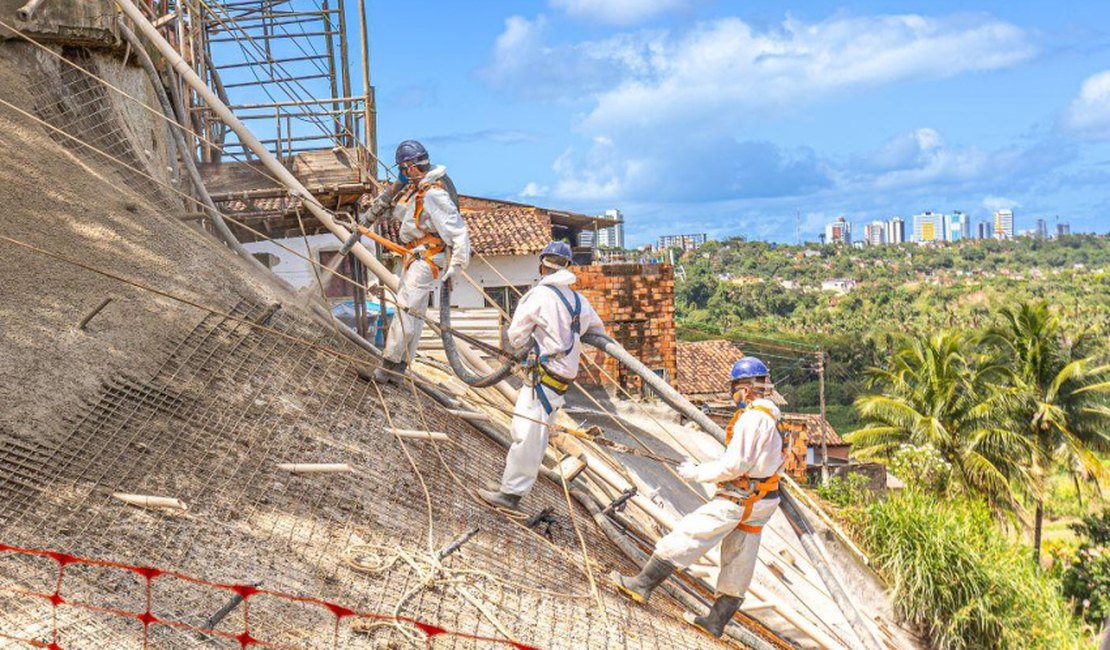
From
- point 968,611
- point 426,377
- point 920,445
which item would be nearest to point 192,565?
point 426,377

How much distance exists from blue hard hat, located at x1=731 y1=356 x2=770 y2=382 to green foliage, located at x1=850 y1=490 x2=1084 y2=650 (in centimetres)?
507

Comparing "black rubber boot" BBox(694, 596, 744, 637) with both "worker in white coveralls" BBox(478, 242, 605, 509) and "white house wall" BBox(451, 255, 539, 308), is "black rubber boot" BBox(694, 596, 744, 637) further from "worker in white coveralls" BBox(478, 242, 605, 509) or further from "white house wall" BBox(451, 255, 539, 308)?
"white house wall" BBox(451, 255, 539, 308)

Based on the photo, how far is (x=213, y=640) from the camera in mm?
5160

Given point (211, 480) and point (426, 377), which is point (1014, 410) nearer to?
point (426, 377)

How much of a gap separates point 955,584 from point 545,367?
5610 millimetres

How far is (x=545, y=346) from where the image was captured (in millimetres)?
7230

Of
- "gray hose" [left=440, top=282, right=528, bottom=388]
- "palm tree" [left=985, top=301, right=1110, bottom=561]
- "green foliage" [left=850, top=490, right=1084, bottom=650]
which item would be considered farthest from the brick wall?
"gray hose" [left=440, top=282, right=528, bottom=388]

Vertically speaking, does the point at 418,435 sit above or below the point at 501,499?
above

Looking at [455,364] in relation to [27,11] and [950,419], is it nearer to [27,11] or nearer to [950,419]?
[27,11]

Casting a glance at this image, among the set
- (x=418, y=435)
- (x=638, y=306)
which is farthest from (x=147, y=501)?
(x=638, y=306)

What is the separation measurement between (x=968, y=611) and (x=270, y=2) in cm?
1039

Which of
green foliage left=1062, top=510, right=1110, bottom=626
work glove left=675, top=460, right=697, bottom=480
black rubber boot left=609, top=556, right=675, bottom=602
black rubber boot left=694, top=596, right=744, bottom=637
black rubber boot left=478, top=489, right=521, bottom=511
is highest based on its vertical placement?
work glove left=675, top=460, right=697, bottom=480

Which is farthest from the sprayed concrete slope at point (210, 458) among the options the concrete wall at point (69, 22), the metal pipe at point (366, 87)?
the metal pipe at point (366, 87)

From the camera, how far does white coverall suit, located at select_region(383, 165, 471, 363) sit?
793cm
